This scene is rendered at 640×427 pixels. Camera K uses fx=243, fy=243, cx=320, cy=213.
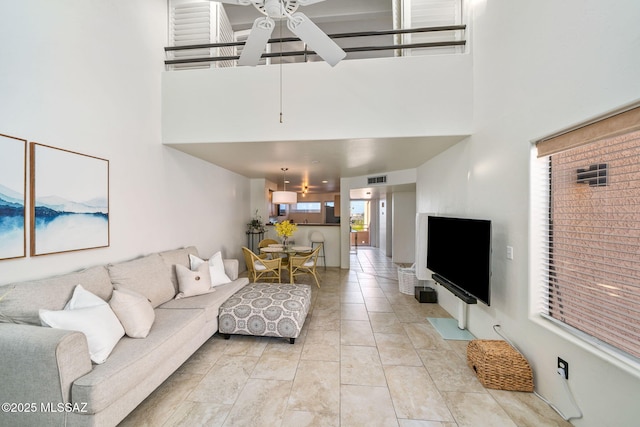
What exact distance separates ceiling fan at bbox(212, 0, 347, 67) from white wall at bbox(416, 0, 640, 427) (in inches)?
61.2

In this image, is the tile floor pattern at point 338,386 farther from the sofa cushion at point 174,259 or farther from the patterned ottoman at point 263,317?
the sofa cushion at point 174,259

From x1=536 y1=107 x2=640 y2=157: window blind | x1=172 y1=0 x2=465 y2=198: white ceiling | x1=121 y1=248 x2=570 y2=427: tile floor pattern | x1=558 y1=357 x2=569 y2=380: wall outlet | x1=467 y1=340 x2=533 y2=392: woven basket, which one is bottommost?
x1=121 y1=248 x2=570 y2=427: tile floor pattern

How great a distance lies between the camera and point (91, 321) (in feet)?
5.41

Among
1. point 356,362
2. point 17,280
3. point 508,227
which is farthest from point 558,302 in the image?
point 17,280

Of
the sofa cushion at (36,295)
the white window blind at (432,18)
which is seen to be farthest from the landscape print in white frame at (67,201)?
the white window blind at (432,18)

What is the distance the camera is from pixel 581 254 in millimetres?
1603

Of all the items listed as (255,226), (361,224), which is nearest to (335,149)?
(255,226)

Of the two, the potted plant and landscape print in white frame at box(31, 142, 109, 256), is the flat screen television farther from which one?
the potted plant

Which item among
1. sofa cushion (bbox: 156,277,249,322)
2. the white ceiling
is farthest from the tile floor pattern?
the white ceiling

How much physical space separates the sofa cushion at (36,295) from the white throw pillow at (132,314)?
0.90ft

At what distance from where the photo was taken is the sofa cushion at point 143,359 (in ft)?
4.43

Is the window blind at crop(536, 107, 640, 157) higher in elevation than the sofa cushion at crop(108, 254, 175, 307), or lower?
higher

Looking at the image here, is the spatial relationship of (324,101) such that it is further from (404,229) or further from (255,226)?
(404,229)

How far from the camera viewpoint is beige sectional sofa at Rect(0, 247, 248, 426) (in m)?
1.32
